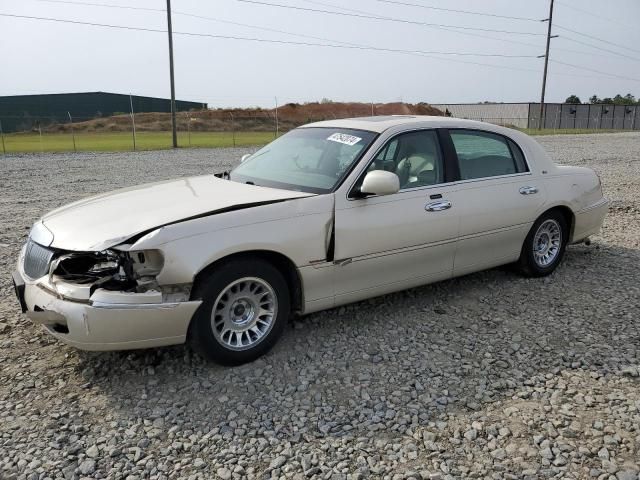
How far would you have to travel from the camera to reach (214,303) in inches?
137

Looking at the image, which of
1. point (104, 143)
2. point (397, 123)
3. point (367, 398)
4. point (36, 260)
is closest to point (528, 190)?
point (397, 123)

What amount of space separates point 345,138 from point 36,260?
2488 mm

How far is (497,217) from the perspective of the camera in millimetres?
4918

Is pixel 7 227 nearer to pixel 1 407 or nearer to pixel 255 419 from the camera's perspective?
pixel 1 407

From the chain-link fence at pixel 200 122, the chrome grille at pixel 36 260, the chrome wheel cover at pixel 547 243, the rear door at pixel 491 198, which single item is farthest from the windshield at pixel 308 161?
the chain-link fence at pixel 200 122

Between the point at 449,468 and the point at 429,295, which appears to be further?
the point at 429,295

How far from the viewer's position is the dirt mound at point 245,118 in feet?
153

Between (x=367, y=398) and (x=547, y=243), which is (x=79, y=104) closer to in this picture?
(x=547, y=243)

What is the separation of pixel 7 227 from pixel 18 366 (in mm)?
4688

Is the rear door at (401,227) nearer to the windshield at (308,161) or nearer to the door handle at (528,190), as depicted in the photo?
the windshield at (308,161)

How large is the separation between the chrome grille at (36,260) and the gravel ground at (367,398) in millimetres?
635

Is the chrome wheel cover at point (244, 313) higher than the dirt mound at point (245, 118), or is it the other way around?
Answer: the dirt mound at point (245, 118)

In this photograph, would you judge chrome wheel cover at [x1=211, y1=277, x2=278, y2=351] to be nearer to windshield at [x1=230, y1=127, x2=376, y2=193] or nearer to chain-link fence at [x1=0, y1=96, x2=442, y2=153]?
windshield at [x1=230, y1=127, x2=376, y2=193]

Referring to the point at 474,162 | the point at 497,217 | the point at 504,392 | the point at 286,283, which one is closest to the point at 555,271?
the point at 497,217
